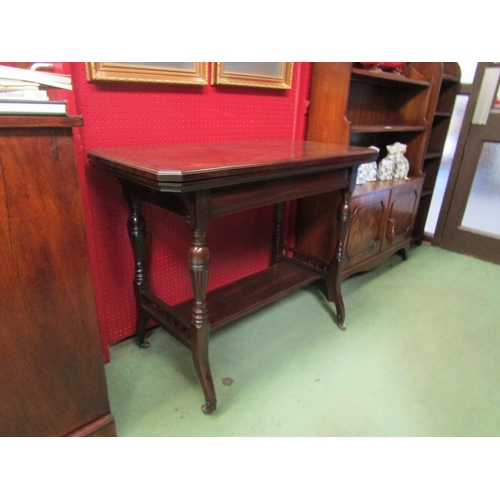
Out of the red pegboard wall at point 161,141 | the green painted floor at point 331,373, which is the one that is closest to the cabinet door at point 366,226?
the green painted floor at point 331,373

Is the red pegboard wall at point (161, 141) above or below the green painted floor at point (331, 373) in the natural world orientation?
above

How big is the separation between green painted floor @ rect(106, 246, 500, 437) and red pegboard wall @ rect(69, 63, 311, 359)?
296mm

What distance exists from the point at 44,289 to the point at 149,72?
96cm

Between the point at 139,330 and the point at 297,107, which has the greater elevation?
the point at 297,107

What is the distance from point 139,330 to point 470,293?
218cm

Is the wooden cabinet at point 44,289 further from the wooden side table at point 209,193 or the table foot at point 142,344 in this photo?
the table foot at point 142,344

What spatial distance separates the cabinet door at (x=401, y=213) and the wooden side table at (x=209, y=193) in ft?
2.48

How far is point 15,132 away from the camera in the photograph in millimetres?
812

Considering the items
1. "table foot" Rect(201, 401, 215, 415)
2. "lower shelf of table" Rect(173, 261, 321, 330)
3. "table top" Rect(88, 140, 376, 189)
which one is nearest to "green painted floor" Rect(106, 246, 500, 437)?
"table foot" Rect(201, 401, 215, 415)

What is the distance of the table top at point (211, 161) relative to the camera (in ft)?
3.27

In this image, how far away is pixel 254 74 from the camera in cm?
177

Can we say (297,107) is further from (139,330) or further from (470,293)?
(470,293)

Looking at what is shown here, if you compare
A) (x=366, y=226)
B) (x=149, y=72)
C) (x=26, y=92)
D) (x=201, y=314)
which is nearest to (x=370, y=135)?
(x=366, y=226)
